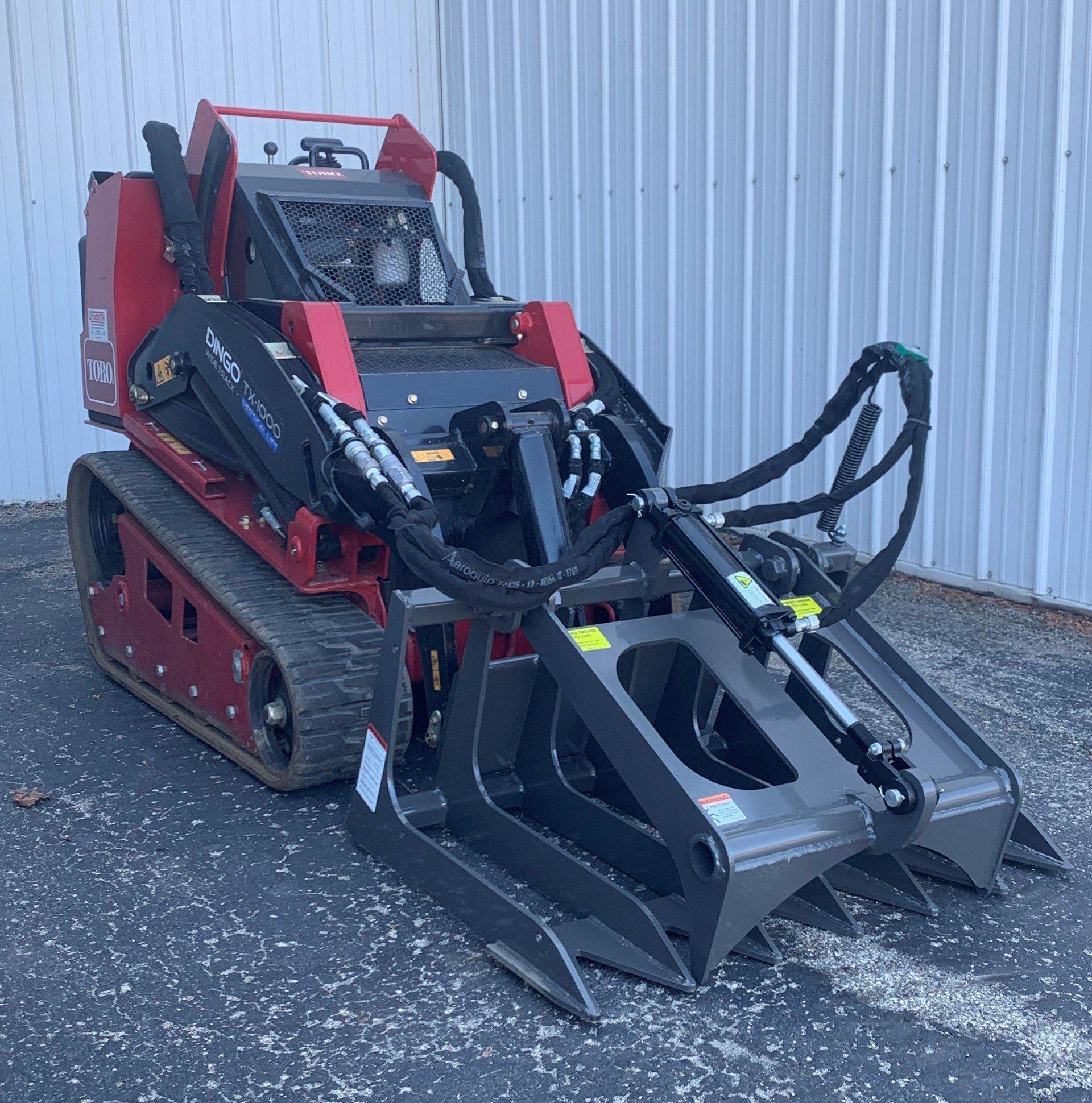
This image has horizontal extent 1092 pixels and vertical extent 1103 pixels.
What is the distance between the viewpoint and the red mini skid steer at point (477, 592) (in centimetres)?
260

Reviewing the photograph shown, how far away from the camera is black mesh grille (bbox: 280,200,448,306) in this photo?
4129 mm

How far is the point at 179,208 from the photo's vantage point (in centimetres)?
411

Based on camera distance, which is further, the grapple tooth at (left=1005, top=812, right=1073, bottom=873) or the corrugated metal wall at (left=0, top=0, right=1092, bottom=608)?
the corrugated metal wall at (left=0, top=0, right=1092, bottom=608)

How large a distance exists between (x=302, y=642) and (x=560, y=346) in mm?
1298

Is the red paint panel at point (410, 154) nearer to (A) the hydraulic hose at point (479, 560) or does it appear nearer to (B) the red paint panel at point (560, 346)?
(B) the red paint panel at point (560, 346)

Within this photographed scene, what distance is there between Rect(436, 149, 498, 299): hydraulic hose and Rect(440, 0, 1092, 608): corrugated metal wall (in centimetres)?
204

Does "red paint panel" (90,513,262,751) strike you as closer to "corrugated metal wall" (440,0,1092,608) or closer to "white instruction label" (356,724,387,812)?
"white instruction label" (356,724,387,812)

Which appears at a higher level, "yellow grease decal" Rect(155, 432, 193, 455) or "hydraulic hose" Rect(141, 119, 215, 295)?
"hydraulic hose" Rect(141, 119, 215, 295)

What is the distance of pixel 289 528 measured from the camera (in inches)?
138

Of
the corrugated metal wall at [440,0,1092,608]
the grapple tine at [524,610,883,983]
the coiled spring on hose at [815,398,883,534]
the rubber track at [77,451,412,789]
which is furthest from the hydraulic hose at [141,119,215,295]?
the corrugated metal wall at [440,0,1092,608]

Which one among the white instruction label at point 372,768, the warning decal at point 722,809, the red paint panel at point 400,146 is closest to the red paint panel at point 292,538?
the white instruction label at point 372,768

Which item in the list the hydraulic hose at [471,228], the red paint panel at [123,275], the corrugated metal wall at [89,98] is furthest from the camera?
the corrugated metal wall at [89,98]

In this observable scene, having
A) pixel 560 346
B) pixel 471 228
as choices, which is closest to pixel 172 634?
pixel 560 346

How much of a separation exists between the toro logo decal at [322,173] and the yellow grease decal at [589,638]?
226 cm
